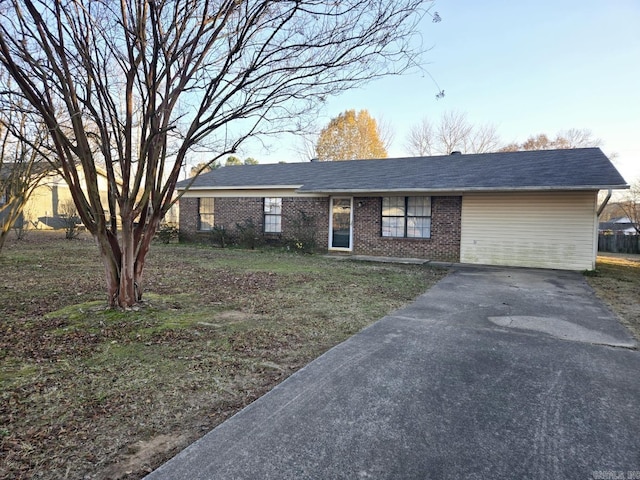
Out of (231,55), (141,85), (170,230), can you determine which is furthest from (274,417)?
(170,230)

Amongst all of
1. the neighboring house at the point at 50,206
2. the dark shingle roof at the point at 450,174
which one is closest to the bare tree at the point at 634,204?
the dark shingle roof at the point at 450,174

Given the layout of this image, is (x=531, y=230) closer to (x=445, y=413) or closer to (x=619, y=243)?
(x=445, y=413)

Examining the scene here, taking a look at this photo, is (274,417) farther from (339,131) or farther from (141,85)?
(339,131)

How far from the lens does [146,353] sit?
396cm

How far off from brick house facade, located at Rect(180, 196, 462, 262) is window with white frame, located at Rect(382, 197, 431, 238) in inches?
6.8

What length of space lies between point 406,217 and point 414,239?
0.82 meters

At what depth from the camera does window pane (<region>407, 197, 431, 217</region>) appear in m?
13.0

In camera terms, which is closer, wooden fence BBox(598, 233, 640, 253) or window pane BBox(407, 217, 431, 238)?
window pane BBox(407, 217, 431, 238)

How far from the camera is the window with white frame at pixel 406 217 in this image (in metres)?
13.1

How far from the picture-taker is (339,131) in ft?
108

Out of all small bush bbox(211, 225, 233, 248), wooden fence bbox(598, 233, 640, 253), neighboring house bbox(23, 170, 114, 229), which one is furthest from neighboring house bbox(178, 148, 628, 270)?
neighboring house bbox(23, 170, 114, 229)

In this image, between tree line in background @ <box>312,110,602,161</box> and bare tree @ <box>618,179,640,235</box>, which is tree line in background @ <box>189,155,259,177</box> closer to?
tree line in background @ <box>312,110,602,161</box>

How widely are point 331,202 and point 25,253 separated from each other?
10266 millimetres

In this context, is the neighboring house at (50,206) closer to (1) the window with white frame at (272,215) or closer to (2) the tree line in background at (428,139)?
(1) the window with white frame at (272,215)
